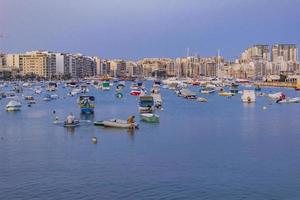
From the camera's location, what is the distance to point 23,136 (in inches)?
672

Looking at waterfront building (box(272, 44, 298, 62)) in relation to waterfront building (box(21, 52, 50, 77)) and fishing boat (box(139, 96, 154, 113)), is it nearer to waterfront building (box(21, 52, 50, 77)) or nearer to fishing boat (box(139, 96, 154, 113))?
waterfront building (box(21, 52, 50, 77))

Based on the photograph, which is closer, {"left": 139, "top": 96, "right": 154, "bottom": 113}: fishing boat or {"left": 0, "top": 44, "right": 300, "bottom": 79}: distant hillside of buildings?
{"left": 139, "top": 96, "right": 154, "bottom": 113}: fishing boat

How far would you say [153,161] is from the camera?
490 inches

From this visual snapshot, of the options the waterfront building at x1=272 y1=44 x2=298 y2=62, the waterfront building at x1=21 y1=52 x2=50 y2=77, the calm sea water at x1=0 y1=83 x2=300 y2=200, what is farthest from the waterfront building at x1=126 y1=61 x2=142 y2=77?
the calm sea water at x1=0 y1=83 x2=300 y2=200

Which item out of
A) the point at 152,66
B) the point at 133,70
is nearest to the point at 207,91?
the point at 133,70

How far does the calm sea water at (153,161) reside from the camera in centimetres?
980

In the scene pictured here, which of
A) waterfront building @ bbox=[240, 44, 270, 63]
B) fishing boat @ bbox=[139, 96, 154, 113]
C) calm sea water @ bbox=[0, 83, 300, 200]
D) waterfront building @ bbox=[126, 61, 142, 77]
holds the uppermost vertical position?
waterfront building @ bbox=[240, 44, 270, 63]

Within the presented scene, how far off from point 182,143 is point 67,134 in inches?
156

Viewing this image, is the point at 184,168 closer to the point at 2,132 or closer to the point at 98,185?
the point at 98,185

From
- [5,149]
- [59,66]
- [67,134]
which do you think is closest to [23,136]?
[67,134]

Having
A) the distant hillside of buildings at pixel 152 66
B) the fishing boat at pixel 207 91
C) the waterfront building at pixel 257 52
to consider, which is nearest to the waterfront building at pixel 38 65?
the distant hillside of buildings at pixel 152 66

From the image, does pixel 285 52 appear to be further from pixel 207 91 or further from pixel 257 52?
pixel 207 91

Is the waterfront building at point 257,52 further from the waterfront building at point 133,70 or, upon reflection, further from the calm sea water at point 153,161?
the calm sea water at point 153,161

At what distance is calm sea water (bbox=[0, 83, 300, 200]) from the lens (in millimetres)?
9805
